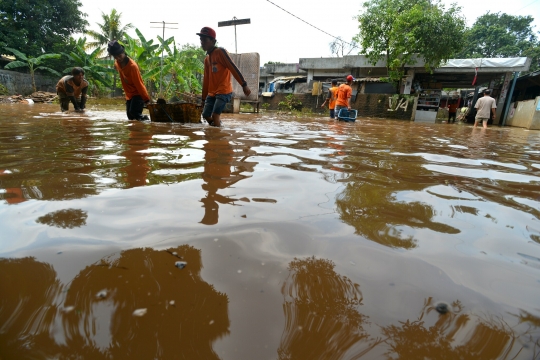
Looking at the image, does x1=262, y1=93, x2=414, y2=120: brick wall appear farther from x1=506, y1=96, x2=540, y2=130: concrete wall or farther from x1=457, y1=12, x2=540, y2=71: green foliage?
x1=457, y1=12, x2=540, y2=71: green foliage

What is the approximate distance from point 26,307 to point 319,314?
2.27ft

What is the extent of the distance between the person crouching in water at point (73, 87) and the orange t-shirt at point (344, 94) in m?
6.61

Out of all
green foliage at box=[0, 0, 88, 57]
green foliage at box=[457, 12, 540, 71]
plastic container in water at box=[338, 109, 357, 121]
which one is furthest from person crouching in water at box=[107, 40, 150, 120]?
green foliage at box=[457, 12, 540, 71]

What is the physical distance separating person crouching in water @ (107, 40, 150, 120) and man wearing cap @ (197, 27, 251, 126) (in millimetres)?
1175

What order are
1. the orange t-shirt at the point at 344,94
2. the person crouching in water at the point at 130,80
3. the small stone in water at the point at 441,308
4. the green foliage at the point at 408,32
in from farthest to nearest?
the green foliage at the point at 408,32 → the orange t-shirt at the point at 344,94 → the person crouching in water at the point at 130,80 → the small stone in water at the point at 441,308

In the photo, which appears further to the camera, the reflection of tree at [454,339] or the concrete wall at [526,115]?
the concrete wall at [526,115]

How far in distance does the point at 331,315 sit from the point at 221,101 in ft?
15.0

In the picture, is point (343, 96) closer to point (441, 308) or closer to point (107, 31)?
point (441, 308)

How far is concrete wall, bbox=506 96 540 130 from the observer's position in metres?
10.4

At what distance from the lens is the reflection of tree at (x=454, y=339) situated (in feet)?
2.06

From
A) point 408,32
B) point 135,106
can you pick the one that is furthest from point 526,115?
point 135,106

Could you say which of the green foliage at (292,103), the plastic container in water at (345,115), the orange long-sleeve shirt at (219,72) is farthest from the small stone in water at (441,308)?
the green foliage at (292,103)

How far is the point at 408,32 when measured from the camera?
12969mm

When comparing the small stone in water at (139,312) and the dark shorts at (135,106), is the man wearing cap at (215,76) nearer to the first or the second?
the dark shorts at (135,106)
